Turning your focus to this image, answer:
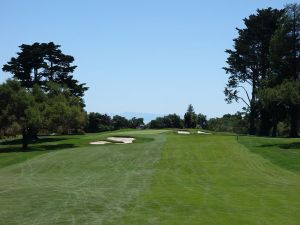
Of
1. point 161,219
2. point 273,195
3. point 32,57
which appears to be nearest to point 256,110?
point 32,57

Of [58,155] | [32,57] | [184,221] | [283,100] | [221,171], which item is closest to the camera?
[184,221]

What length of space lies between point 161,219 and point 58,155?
23.9 meters

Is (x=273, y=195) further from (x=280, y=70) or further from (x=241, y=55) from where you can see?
(x=241, y=55)

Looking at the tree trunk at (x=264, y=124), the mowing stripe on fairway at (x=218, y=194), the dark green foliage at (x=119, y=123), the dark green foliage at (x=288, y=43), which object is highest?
the dark green foliage at (x=288, y=43)

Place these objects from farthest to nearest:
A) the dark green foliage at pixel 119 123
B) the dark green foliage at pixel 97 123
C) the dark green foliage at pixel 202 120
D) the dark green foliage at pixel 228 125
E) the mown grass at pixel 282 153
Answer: the dark green foliage at pixel 202 120
the dark green foliage at pixel 228 125
the dark green foliage at pixel 119 123
the dark green foliage at pixel 97 123
the mown grass at pixel 282 153

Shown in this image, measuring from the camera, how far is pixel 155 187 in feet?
58.2

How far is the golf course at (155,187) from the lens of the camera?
11906 millimetres

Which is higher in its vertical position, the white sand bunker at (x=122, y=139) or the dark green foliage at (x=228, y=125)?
the dark green foliage at (x=228, y=125)

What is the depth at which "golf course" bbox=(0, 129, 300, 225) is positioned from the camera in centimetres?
1191

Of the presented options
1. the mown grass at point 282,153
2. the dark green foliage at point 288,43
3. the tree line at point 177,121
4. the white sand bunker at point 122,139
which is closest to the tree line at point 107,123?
the tree line at point 177,121

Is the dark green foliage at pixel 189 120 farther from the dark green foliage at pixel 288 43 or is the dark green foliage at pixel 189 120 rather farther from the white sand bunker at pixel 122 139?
the dark green foliage at pixel 288 43

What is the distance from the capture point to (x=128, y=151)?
36.1 m

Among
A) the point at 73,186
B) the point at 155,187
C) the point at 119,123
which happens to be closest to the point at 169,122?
the point at 119,123

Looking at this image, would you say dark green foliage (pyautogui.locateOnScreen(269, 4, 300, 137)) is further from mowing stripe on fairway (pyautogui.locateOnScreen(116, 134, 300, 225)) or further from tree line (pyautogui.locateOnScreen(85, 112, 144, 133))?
tree line (pyautogui.locateOnScreen(85, 112, 144, 133))
